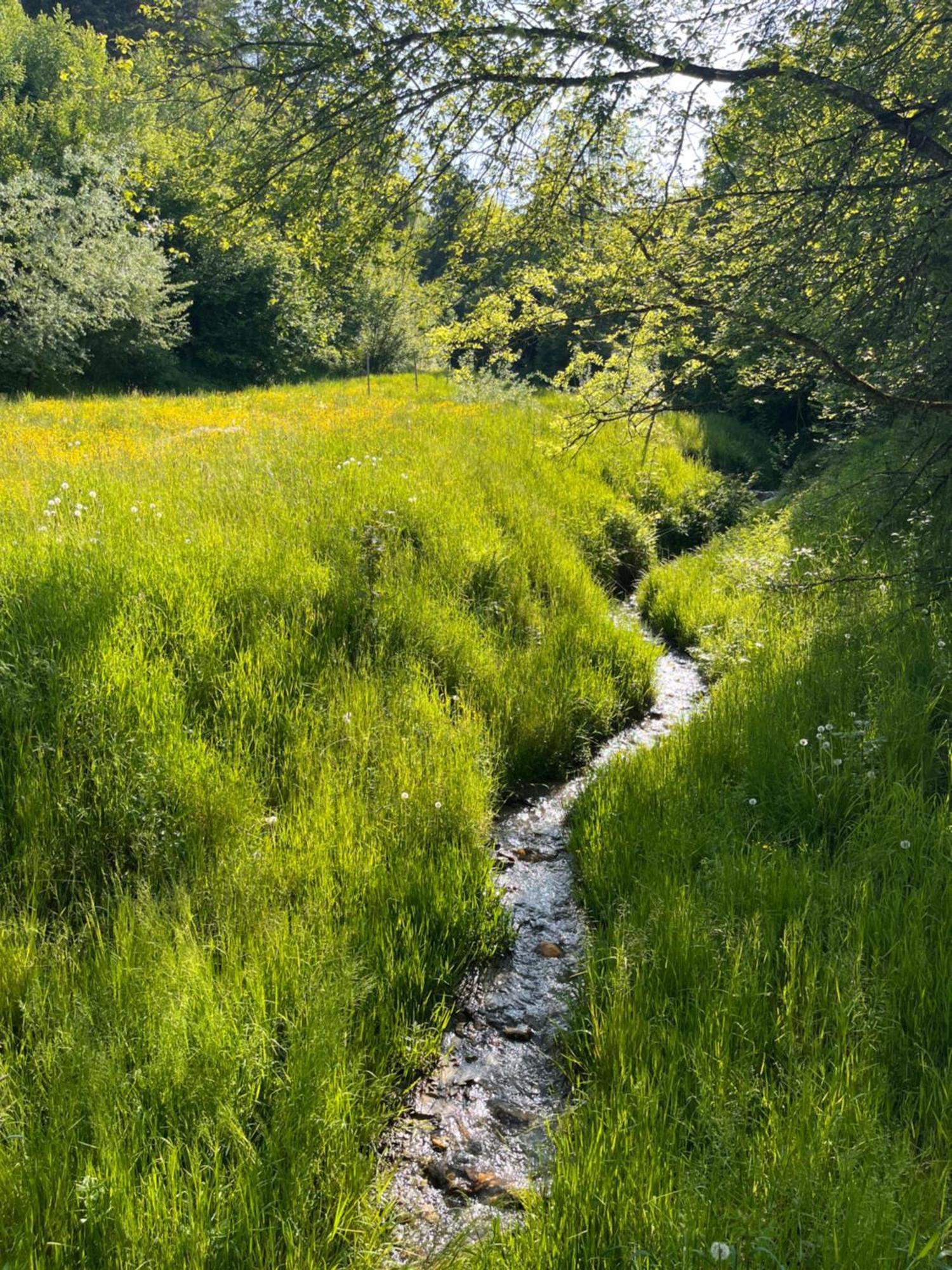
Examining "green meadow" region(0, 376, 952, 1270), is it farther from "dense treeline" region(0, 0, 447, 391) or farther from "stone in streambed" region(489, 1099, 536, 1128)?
"dense treeline" region(0, 0, 447, 391)

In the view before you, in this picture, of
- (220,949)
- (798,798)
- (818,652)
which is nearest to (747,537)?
(818,652)

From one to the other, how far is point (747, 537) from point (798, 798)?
5.97m

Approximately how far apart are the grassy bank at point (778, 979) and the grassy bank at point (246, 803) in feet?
2.34

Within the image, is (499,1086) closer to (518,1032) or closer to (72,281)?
(518,1032)

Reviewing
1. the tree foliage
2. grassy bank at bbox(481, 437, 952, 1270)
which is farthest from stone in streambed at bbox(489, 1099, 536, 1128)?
the tree foliage

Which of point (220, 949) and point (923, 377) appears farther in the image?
point (923, 377)

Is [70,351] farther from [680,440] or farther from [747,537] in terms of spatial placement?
[747,537]

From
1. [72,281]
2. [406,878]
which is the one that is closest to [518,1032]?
[406,878]

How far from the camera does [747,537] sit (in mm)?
8844

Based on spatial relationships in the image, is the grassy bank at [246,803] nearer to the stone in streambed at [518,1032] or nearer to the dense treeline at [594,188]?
the stone in streambed at [518,1032]

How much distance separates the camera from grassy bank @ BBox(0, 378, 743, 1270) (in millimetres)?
1910

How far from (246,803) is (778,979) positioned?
100 inches

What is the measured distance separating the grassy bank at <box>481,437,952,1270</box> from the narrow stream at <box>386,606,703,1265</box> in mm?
191

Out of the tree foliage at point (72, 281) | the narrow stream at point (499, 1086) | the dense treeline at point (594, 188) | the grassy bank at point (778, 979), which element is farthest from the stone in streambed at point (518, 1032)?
the tree foliage at point (72, 281)
